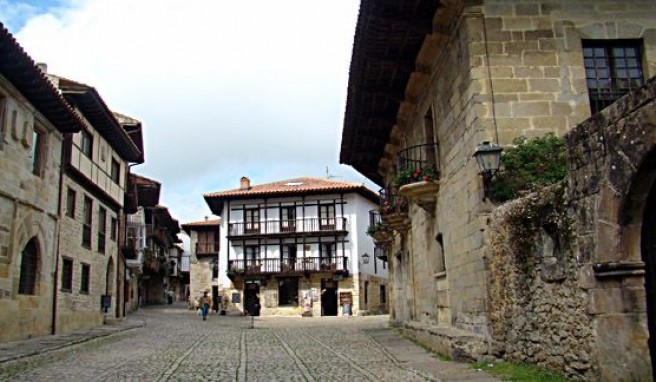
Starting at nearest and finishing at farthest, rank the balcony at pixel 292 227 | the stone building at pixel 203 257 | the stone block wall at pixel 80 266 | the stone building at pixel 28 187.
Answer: the stone building at pixel 28 187, the stone block wall at pixel 80 266, the balcony at pixel 292 227, the stone building at pixel 203 257

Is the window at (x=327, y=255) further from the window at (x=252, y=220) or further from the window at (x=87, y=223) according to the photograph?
the window at (x=87, y=223)

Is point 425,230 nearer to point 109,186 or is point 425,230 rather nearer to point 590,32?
point 590,32

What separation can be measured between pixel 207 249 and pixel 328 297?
13.5m

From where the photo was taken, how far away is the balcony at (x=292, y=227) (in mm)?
41375

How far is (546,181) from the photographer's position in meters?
9.07

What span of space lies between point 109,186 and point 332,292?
2143 cm

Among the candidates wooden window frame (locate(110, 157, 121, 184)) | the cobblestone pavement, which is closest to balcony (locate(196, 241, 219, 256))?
wooden window frame (locate(110, 157, 121, 184))

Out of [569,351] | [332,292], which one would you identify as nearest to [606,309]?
[569,351]

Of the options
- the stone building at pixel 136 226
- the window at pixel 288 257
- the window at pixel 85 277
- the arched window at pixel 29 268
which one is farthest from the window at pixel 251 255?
the arched window at pixel 29 268

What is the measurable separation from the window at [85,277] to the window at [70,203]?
212 centimetres

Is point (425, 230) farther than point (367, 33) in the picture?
Yes

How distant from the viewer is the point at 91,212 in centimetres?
2055

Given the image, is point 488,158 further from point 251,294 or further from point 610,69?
point 251,294

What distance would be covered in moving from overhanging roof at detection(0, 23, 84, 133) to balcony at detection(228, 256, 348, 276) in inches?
972
